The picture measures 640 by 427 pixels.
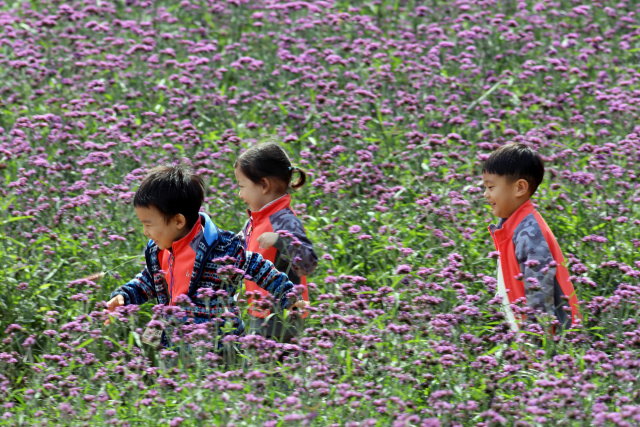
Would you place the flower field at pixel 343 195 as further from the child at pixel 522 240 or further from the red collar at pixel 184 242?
the red collar at pixel 184 242

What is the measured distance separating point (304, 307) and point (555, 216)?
2894 millimetres

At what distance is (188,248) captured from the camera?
5.17 m

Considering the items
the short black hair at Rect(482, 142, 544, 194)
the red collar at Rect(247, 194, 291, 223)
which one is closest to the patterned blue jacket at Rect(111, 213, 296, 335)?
the red collar at Rect(247, 194, 291, 223)

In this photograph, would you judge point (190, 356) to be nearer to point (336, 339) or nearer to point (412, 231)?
point (336, 339)

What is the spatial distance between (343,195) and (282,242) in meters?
1.86

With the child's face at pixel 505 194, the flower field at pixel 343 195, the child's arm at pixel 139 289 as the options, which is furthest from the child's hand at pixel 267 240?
the child's face at pixel 505 194

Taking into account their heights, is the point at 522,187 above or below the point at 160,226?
above

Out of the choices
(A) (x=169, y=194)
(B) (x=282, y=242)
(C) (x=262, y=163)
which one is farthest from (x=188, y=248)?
(C) (x=262, y=163)

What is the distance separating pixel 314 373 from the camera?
171 inches

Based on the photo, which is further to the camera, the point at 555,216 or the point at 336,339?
the point at 555,216

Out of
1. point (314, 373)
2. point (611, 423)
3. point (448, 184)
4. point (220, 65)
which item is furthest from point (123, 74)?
point (611, 423)

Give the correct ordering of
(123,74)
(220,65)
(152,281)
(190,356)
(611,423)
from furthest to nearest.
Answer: (220,65)
(123,74)
(152,281)
(190,356)
(611,423)

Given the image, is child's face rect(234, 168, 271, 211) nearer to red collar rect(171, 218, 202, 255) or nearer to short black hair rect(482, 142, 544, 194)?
red collar rect(171, 218, 202, 255)

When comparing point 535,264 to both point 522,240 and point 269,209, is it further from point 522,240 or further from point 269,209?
point 269,209
